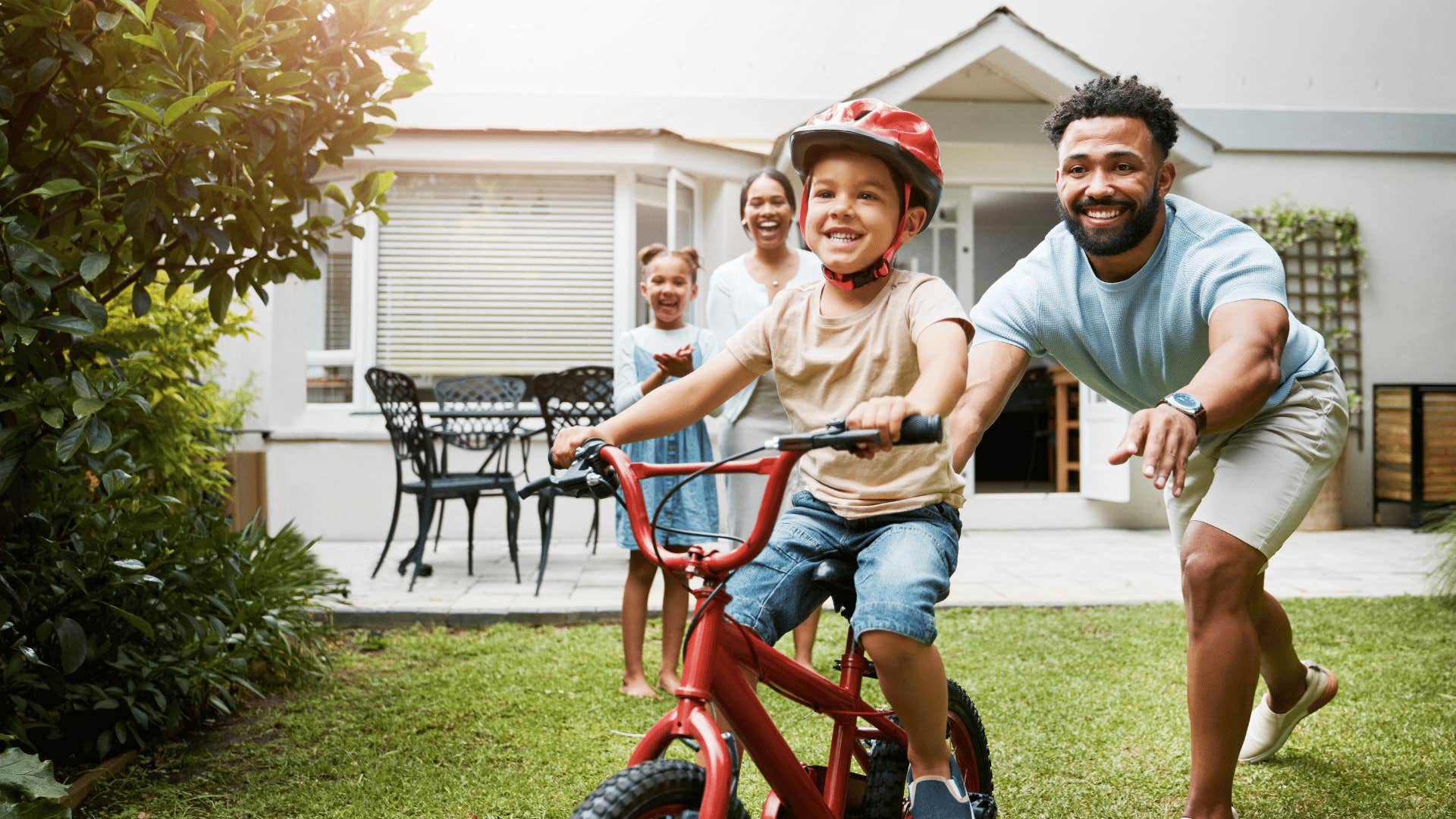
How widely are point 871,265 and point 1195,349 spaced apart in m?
1.01

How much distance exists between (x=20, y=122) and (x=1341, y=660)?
480 centimetres

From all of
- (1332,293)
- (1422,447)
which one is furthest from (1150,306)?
(1332,293)

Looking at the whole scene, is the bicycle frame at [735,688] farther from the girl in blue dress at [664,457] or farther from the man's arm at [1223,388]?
the girl in blue dress at [664,457]

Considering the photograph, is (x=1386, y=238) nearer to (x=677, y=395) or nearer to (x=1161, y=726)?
(x=1161, y=726)

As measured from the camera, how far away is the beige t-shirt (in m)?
2.20

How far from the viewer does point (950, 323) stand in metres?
2.11

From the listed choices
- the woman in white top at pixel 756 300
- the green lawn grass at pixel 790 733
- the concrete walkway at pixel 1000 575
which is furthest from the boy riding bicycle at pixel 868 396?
the concrete walkway at pixel 1000 575

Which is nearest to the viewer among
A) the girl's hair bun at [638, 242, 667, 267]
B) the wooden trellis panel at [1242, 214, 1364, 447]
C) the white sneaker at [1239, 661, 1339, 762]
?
the white sneaker at [1239, 661, 1339, 762]

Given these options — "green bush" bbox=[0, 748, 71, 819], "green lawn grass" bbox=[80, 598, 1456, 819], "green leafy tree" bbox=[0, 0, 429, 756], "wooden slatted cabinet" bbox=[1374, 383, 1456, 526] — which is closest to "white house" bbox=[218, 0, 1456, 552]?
"wooden slatted cabinet" bbox=[1374, 383, 1456, 526]

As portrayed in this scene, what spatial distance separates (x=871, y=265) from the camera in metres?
2.21

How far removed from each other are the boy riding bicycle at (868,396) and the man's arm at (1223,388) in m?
0.34

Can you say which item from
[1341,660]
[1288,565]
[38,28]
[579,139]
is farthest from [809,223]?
[579,139]

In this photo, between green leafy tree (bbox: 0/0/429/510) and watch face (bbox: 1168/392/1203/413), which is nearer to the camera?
watch face (bbox: 1168/392/1203/413)

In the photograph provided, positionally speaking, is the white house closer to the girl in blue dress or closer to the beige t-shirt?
the girl in blue dress
